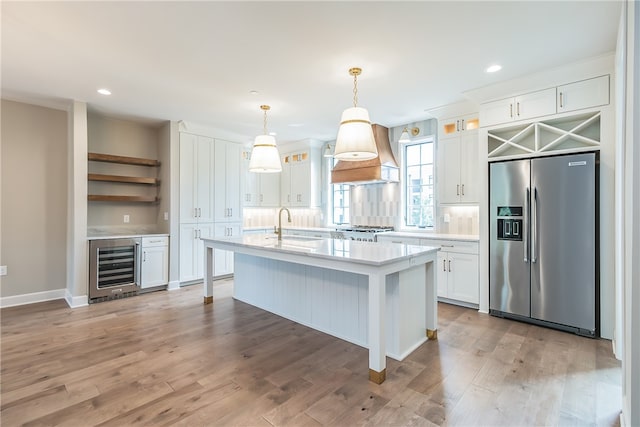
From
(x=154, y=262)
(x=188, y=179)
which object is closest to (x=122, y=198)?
(x=188, y=179)

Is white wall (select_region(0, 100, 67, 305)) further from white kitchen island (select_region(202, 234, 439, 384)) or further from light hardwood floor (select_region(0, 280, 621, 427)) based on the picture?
white kitchen island (select_region(202, 234, 439, 384))

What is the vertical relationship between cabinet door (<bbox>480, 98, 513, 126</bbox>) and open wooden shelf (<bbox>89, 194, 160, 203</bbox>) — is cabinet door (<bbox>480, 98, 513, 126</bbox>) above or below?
above

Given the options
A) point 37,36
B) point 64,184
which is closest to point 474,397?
point 37,36

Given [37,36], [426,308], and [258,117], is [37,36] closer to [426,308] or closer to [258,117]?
[258,117]

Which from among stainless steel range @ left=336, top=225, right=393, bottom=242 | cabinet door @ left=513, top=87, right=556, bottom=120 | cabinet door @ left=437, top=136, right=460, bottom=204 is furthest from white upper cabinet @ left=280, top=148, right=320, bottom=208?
cabinet door @ left=513, top=87, right=556, bottom=120

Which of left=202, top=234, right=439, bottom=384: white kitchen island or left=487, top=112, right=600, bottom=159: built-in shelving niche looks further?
left=487, top=112, right=600, bottom=159: built-in shelving niche

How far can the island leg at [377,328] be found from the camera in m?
2.23

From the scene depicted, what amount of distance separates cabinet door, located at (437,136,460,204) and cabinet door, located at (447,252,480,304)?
2.76 ft

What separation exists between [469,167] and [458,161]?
17 centimetres

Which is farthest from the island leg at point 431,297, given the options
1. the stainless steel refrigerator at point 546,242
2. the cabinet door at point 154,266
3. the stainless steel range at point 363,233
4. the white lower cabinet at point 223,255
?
the cabinet door at point 154,266

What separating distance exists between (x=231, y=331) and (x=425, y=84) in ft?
11.3

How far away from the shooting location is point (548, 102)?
3293 mm

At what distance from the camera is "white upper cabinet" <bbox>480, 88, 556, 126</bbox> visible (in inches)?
130

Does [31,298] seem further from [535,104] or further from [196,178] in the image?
[535,104]
